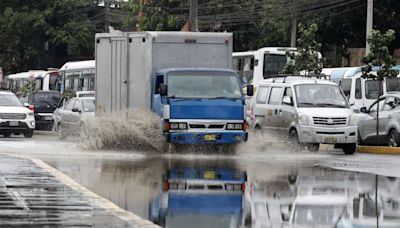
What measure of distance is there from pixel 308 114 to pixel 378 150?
255cm

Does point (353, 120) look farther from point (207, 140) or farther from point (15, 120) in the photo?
point (15, 120)

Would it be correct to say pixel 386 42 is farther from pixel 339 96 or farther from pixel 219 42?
pixel 219 42

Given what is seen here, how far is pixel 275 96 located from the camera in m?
28.0

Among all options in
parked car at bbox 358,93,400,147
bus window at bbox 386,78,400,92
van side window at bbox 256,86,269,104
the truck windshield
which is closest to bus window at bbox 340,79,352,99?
bus window at bbox 386,78,400,92

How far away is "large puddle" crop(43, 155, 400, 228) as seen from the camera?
12.3m

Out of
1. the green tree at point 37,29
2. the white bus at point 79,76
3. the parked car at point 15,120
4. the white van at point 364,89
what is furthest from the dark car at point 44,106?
the green tree at point 37,29

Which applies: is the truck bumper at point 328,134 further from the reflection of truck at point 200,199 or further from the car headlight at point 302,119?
the reflection of truck at point 200,199

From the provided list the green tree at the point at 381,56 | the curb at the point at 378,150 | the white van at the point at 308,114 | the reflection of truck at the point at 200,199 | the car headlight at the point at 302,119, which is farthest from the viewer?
the green tree at the point at 381,56

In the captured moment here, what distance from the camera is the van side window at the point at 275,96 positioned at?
27688 millimetres

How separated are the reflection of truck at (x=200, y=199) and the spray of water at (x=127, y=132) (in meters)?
4.93

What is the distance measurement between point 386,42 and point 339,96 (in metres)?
3.60

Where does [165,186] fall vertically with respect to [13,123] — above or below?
above

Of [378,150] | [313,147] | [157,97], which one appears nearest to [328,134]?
[313,147]

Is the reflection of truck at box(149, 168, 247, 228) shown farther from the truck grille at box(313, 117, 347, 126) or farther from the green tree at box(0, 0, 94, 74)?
the green tree at box(0, 0, 94, 74)
